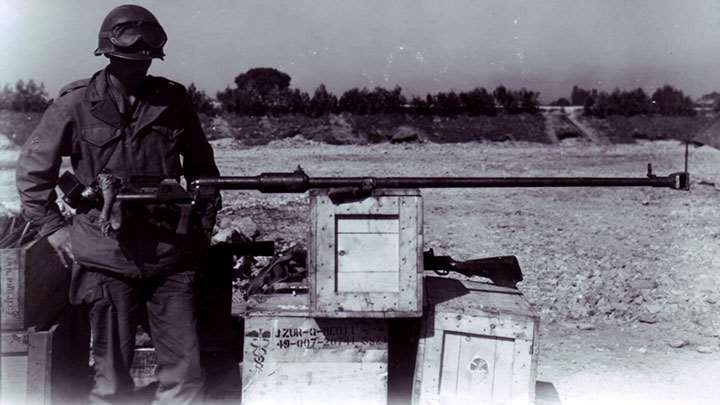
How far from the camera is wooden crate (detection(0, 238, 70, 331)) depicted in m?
4.05

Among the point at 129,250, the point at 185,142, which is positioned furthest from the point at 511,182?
the point at 129,250

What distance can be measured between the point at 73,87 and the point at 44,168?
49 centimetres

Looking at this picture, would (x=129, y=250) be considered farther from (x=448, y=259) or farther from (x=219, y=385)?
(x=448, y=259)

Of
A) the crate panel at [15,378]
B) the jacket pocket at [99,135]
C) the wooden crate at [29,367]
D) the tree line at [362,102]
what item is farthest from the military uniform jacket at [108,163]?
the tree line at [362,102]

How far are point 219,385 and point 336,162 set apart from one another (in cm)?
1607

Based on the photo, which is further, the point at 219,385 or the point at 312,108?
the point at 312,108

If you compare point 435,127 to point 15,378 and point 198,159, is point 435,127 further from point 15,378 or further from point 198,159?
point 15,378

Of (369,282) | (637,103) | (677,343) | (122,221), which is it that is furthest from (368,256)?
(637,103)

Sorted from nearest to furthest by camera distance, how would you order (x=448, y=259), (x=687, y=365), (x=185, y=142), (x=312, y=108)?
1. (x=185, y=142)
2. (x=448, y=259)
3. (x=687, y=365)
4. (x=312, y=108)

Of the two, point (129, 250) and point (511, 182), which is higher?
point (511, 182)

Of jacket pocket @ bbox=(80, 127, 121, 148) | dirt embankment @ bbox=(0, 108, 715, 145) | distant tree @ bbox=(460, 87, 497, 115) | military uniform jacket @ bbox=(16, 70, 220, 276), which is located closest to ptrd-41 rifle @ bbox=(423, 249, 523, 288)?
military uniform jacket @ bbox=(16, 70, 220, 276)

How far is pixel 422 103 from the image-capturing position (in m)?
33.8

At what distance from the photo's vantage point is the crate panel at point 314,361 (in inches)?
169

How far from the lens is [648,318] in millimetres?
7309
